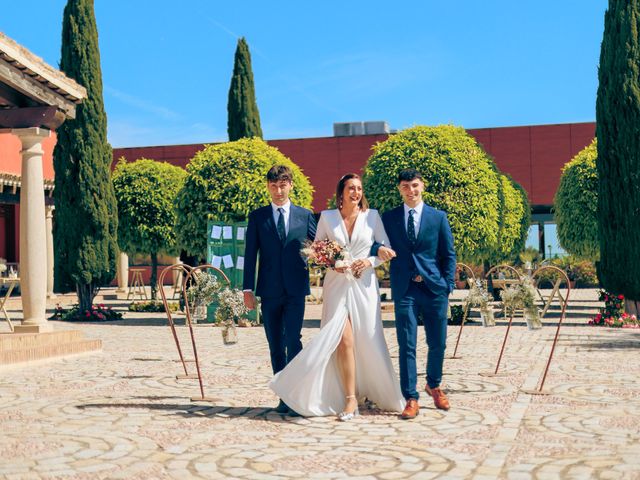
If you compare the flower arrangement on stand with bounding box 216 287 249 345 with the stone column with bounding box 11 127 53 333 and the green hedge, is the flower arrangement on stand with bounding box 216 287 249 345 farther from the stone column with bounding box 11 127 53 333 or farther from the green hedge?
the green hedge

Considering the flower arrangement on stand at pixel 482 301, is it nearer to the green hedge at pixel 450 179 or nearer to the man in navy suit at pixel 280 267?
the man in navy suit at pixel 280 267

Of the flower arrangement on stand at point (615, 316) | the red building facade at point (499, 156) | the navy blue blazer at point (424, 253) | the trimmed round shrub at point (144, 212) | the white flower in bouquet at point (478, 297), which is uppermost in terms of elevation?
the red building facade at point (499, 156)

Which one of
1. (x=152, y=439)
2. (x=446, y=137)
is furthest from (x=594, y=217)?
(x=152, y=439)

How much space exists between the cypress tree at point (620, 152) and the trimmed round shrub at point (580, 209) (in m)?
4.15

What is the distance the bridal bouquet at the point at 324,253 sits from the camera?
6.62 m

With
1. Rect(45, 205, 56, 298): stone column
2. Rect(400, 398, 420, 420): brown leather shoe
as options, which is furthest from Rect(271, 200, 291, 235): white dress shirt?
Rect(45, 205, 56, 298): stone column

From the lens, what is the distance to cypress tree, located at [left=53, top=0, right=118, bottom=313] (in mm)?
20719

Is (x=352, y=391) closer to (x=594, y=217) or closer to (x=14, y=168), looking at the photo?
(x=594, y=217)

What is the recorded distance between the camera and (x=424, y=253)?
692cm

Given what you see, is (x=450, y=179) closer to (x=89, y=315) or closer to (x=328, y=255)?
(x=89, y=315)

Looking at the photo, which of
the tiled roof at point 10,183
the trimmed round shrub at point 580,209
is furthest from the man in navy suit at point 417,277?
the tiled roof at point 10,183

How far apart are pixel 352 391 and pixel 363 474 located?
1.87 metres

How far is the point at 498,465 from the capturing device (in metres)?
5.10

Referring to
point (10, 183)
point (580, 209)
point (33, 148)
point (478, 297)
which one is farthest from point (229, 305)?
point (10, 183)
